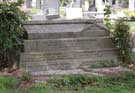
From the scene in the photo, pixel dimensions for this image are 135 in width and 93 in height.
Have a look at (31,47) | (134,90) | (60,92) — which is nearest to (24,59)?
(31,47)

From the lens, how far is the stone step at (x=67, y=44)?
11.0 meters

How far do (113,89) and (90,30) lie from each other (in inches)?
148

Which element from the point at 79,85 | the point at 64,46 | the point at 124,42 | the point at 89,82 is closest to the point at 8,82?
the point at 79,85

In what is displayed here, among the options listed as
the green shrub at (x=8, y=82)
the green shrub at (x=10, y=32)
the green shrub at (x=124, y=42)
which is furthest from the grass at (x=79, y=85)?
the green shrub at (x=124, y=42)

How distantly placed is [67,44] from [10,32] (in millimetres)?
1791

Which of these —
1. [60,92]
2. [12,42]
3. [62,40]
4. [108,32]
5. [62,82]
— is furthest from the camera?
[108,32]

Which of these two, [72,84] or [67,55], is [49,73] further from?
[72,84]

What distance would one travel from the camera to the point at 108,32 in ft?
39.8

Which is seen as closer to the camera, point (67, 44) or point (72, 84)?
point (72, 84)

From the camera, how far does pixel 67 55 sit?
36.7 feet

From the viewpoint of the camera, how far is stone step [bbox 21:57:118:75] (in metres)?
10.7

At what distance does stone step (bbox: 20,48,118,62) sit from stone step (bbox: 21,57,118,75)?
11 cm

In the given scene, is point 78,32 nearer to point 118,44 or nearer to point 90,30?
point 90,30

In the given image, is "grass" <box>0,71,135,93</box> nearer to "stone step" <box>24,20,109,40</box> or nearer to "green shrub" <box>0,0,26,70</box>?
"green shrub" <box>0,0,26,70</box>
